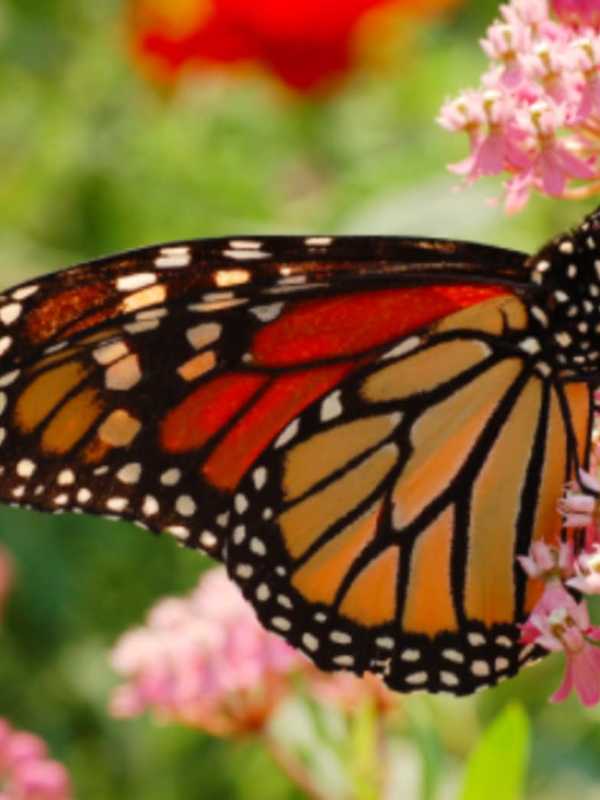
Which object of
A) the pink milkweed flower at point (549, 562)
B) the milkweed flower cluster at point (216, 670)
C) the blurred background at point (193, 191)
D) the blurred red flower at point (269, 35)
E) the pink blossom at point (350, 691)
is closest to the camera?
the pink milkweed flower at point (549, 562)

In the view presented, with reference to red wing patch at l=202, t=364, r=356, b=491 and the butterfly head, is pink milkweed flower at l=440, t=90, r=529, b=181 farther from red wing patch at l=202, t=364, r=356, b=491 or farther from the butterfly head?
red wing patch at l=202, t=364, r=356, b=491

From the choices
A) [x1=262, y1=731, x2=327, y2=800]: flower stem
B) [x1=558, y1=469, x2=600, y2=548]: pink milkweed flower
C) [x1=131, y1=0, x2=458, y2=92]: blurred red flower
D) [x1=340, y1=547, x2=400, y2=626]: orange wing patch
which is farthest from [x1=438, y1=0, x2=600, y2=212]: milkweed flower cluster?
[x1=131, y1=0, x2=458, y2=92]: blurred red flower

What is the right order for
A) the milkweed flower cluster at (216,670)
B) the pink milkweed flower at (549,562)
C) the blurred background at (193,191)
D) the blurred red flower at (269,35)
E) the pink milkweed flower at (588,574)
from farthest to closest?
the blurred red flower at (269,35) < the blurred background at (193,191) < the milkweed flower cluster at (216,670) < the pink milkweed flower at (549,562) < the pink milkweed flower at (588,574)

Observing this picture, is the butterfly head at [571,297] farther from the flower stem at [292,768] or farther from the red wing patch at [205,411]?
the flower stem at [292,768]

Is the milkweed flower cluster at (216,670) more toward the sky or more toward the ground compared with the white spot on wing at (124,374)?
more toward the ground

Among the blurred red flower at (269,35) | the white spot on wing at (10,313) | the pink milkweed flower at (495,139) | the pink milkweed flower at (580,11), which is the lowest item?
the white spot on wing at (10,313)

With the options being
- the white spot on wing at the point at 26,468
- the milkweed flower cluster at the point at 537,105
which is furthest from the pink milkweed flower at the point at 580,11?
the white spot on wing at the point at 26,468

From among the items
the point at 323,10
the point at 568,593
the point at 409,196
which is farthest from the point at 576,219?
the point at 568,593
